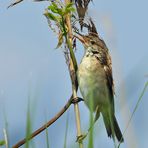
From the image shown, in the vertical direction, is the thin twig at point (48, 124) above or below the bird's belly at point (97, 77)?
below

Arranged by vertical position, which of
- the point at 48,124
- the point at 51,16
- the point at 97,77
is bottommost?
the point at 48,124

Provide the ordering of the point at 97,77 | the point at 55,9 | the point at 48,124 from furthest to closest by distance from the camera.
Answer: the point at 97,77
the point at 55,9
the point at 48,124

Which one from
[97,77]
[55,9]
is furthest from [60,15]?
[97,77]

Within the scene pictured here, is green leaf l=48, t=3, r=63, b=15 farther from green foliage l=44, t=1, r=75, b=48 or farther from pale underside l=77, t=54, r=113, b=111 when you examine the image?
pale underside l=77, t=54, r=113, b=111

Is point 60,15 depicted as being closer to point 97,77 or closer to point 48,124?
point 48,124

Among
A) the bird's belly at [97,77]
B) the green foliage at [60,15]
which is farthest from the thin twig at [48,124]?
the bird's belly at [97,77]

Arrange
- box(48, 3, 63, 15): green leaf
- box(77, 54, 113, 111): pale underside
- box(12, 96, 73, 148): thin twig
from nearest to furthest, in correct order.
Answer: box(12, 96, 73, 148): thin twig < box(48, 3, 63, 15): green leaf < box(77, 54, 113, 111): pale underside

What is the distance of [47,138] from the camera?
1.37 m

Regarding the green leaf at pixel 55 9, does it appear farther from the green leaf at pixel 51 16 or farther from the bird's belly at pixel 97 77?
the bird's belly at pixel 97 77

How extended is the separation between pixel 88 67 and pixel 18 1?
1392 millimetres

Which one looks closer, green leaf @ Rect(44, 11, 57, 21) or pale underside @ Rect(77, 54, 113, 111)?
green leaf @ Rect(44, 11, 57, 21)

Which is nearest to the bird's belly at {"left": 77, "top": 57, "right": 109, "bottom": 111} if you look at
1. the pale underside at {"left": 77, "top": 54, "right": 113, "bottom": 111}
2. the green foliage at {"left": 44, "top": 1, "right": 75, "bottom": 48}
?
the pale underside at {"left": 77, "top": 54, "right": 113, "bottom": 111}

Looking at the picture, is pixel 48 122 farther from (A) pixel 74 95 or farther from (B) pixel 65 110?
(A) pixel 74 95

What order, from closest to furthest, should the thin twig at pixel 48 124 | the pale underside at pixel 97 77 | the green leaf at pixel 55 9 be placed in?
the thin twig at pixel 48 124
the green leaf at pixel 55 9
the pale underside at pixel 97 77
